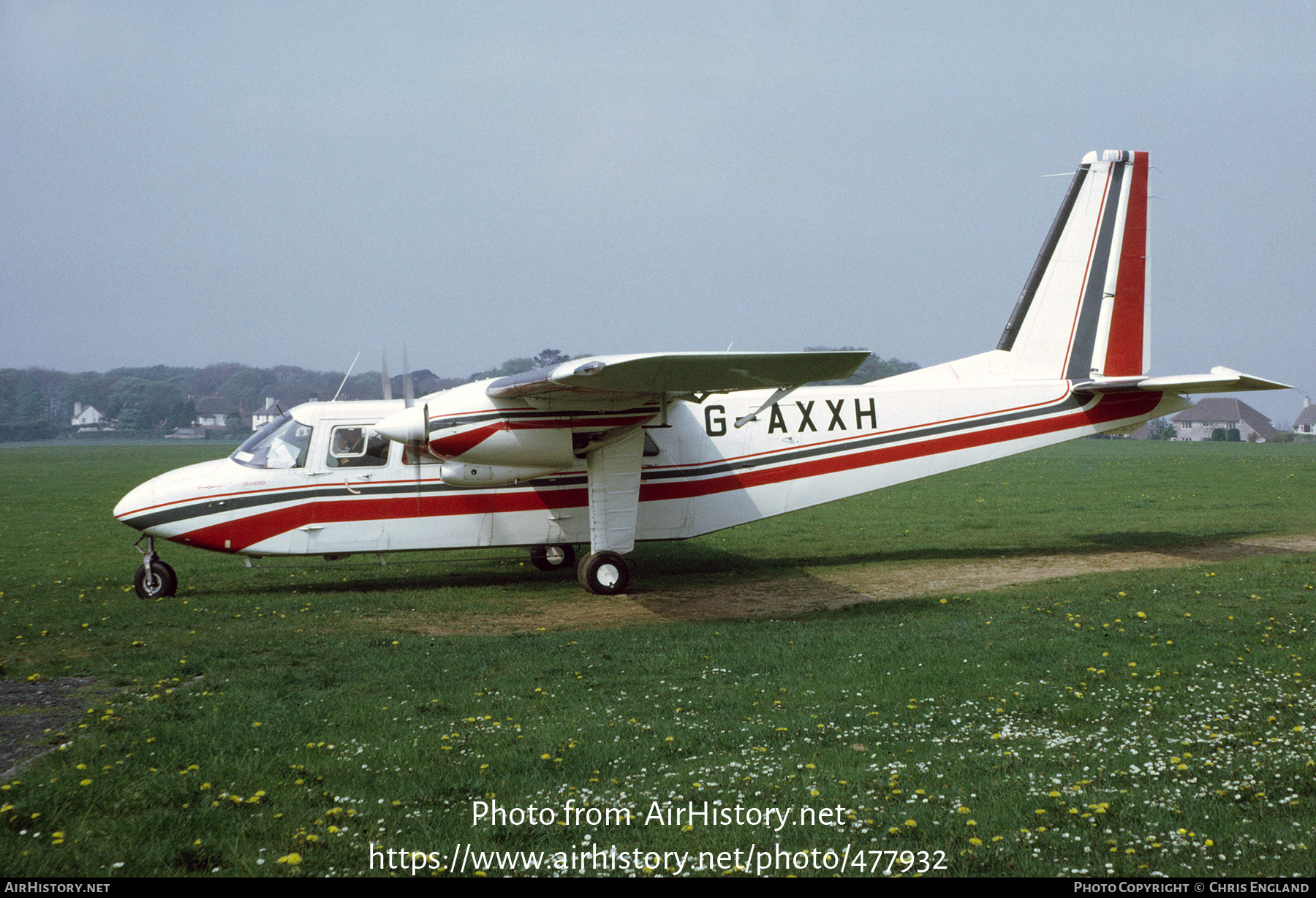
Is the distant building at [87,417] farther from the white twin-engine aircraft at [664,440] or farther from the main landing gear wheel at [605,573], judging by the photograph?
the main landing gear wheel at [605,573]

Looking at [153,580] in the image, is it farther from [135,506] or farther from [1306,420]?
[1306,420]

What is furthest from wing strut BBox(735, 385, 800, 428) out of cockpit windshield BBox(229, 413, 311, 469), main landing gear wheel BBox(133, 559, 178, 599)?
main landing gear wheel BBox(133, 559, 178, 599)

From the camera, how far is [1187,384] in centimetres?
1346

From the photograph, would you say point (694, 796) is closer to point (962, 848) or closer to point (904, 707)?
point (962, 848)

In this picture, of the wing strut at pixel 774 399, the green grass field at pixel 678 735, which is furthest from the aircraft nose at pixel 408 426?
the wing strut at pixel 774 399

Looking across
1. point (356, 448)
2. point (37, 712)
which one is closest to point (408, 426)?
point (356, 448)

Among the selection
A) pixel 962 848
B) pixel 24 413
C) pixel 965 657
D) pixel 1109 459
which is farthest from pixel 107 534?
pixel 24 413

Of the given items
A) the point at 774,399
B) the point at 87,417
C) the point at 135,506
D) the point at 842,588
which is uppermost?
the point at 87,417

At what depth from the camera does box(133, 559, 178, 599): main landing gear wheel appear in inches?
477

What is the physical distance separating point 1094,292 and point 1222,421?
95.2 metres

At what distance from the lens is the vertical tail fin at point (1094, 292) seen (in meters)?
14.9

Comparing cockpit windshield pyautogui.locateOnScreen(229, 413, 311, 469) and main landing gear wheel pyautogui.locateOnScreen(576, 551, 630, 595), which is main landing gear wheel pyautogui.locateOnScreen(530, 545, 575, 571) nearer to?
main landing gear wheel pyautogui.locateOnScreen(576, 551, 630, 595)

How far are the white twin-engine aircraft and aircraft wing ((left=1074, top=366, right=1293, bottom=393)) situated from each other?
4cm

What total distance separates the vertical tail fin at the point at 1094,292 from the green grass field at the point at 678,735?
3.92 m
